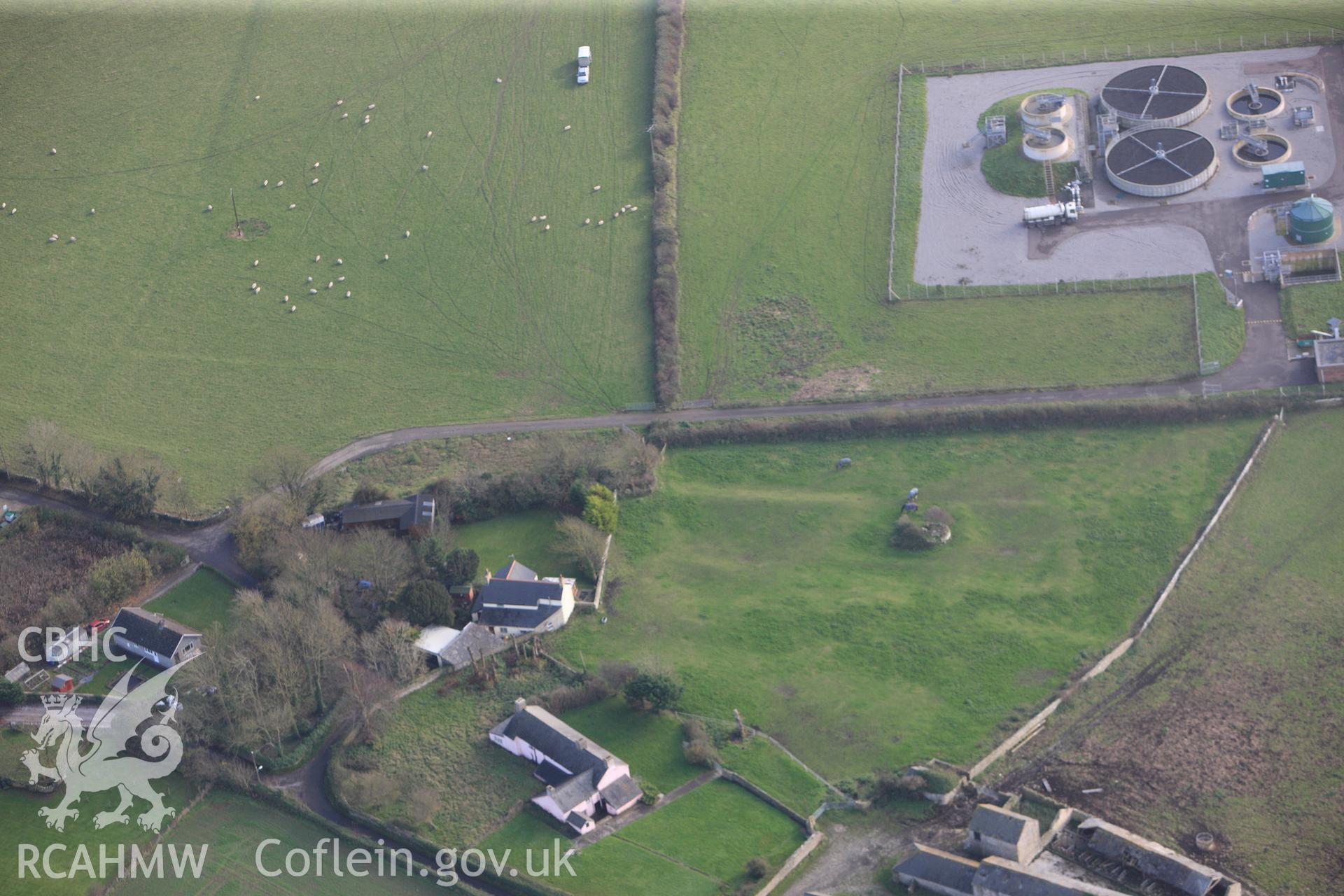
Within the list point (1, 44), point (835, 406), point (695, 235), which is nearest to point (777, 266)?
point (695, 235)

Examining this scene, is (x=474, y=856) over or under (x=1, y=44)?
under

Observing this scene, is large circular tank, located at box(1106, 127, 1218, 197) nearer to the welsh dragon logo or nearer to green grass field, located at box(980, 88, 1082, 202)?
green grass field, located at box(980, 88, 1082, 202)

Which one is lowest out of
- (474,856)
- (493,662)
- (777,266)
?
(474,856)

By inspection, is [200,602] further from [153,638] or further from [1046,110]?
[1046,110]

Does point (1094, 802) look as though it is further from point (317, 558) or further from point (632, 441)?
point (317, 558)

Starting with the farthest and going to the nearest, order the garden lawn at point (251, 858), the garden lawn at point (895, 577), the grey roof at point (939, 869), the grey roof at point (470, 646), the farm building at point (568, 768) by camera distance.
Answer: the grey roof at point (470, 646) → the garden lawn at point (895, 577) → the farm building at point (568, 768) → the garden lawn at point (251, 858) → the grey roof at point (939, 869)

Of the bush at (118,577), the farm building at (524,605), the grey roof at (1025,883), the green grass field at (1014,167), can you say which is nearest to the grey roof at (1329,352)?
the green grass field at (1014,167)

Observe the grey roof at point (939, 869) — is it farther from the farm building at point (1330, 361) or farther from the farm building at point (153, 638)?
the farm building at point (1330, 361)
